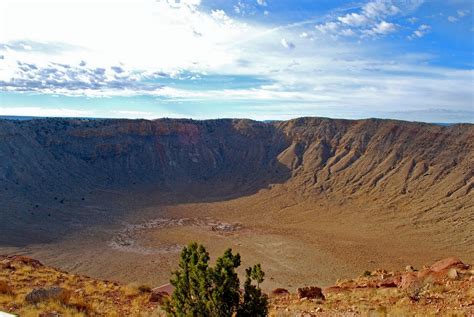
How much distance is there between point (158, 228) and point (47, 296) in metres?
31.5

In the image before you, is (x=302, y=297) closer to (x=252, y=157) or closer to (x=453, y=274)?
(x=453, y=274)

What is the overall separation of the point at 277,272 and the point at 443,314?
20520 mm

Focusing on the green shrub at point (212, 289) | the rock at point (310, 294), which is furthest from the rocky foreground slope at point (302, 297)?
the green shrub at point (212, 289)

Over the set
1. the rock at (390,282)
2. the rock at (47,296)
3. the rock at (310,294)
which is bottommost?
the rock at (310,294)

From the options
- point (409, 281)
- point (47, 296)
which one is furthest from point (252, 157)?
point (47, 296)

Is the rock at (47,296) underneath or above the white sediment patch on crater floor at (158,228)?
above

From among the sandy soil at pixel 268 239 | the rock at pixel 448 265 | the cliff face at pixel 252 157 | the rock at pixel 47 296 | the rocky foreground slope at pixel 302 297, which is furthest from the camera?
the cliff face at pixel 252 157

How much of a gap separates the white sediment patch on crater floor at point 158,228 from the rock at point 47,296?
22.8 meters

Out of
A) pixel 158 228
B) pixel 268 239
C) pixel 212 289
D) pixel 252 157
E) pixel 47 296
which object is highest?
pixel 212 289

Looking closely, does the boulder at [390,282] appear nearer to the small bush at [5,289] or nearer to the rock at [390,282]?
the rock at [390,282]

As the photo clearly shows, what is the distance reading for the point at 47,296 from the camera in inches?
460

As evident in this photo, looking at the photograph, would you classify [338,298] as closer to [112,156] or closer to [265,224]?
[265,224]

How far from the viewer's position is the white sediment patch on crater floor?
35469mm

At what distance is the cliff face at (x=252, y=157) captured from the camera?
5066 cm
